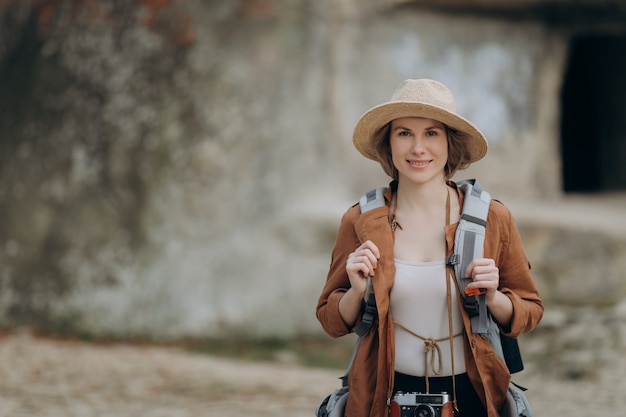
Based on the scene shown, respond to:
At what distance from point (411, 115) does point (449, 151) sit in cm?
20

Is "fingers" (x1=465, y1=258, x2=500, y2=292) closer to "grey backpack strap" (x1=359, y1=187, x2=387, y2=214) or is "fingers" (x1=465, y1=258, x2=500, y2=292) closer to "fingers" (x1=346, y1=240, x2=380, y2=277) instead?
"fingers" (x1=346, y1=240, x2=380, y2=277)

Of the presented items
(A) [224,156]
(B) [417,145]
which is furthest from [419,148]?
(A) [224,156]

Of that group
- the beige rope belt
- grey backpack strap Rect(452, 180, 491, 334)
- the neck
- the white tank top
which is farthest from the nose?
the beige rope belt

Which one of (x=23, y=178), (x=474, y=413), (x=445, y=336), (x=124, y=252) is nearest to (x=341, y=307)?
(x=445, y=336)

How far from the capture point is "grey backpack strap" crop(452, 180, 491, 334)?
8.55 ft

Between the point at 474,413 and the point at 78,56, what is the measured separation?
20.1 feet

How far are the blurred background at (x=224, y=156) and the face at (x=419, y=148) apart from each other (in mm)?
4591

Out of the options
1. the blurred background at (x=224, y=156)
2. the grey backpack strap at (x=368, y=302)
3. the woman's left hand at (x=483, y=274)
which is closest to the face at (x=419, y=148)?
the grey backpack strap at (x=368, y=302)

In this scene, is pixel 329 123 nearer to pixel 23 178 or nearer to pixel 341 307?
pixel 23 178

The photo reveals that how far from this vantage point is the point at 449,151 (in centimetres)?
288

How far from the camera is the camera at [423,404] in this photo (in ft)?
8.53

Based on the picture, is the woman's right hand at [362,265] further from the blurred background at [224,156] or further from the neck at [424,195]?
the blurred background at [224,156]

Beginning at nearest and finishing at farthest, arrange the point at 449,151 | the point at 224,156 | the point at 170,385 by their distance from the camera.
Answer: the point at 449,151, the point at 170,385, the point at 224,156

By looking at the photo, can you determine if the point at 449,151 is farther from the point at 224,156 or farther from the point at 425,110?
the point at 224,156
